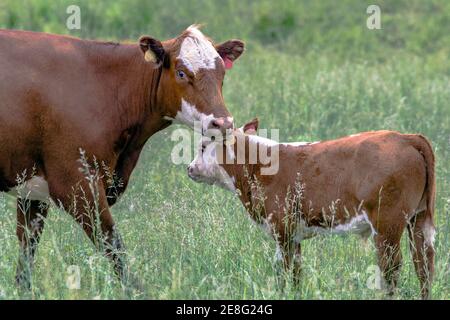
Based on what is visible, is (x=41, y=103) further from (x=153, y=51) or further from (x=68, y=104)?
(x=153, y=51)

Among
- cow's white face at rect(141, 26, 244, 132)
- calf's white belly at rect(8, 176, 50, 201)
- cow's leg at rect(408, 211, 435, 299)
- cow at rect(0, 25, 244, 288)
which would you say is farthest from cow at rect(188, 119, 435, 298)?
calf's white belly at rect(8, 176, 50, 201)

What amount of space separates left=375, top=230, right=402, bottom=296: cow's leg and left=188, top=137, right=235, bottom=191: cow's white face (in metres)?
1.48

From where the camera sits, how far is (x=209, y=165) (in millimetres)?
7883

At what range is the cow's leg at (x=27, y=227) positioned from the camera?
7324mm

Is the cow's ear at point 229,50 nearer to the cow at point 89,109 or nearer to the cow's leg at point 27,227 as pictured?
the cow at point 89,109

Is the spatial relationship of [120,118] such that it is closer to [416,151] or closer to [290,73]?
[416,151]

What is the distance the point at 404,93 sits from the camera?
1351cm

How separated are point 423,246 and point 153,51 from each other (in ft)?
7.52

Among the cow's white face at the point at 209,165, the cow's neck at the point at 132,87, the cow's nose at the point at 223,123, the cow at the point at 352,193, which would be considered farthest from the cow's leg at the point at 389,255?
the cow's neck at the point at 132,87

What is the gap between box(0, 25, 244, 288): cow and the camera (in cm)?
718

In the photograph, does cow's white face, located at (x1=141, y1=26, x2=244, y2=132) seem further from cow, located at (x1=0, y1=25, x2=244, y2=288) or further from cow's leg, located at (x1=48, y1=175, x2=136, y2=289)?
cow's leg, located at (x1=48, y1=175, x2=136, y2=289)

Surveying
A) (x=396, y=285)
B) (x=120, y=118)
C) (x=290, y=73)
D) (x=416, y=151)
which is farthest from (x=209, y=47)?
(x=290, y=73)

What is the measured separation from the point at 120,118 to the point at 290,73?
6361 millimetres

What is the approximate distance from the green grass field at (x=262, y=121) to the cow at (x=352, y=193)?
191 mm
